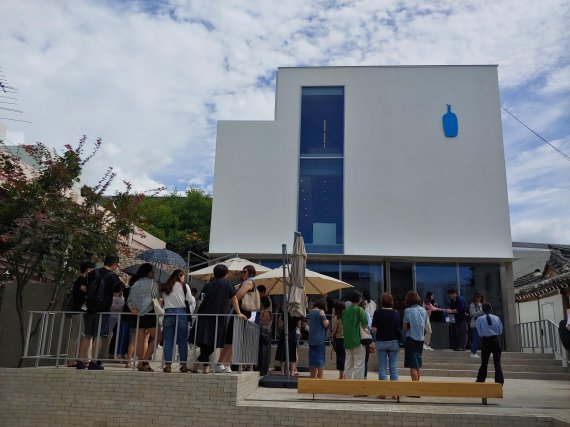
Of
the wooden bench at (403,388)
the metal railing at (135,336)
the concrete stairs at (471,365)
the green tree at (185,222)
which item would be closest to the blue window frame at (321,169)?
the concrete stairs at (471,365)

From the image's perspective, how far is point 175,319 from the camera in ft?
24.6

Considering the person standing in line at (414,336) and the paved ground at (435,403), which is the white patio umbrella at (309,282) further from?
the person standing in line at (414,336)

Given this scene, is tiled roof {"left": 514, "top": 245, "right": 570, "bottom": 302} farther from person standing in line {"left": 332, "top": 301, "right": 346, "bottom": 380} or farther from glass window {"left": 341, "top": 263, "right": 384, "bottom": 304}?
person standing in line {"left": 332, "top": 301, "right": 346, "bottom": 380}

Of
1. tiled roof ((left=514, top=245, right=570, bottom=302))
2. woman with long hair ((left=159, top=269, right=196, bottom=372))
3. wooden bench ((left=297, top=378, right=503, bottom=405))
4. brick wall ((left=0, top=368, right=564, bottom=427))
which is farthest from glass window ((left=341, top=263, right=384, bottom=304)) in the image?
woman with long hair ((left=159, top=269, right=196, bottom=372))

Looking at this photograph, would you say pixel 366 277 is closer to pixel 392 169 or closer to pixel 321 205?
pixel 321 205

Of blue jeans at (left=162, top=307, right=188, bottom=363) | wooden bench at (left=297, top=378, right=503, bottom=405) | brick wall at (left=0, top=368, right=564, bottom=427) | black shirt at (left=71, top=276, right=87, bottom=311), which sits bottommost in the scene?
brick wall at (left=0, top=368, right=564, bottom=427)

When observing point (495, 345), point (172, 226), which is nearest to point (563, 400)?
point (495, 345)

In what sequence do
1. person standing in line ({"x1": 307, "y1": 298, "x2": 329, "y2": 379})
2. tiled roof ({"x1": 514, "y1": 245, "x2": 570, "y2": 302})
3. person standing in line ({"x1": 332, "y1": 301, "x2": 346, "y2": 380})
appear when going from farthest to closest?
tiled roof ({"x1": 514, "y1": 245, "x2": 570, "y2": 302}), person standing in line ({"x1": 332, "y1": 301, "x2": 346, "y2": 380}), person standing in line ({"x1": 307, "y1": 298, "x2": 329, "y2": 379})

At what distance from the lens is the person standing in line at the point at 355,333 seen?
8.85 meters

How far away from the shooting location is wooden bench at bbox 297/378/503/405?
7.19m

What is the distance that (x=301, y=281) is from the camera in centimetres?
952

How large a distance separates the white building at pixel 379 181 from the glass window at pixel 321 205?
3 centimetres

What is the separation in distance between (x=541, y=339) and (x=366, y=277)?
17.7ft

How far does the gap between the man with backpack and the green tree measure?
970 inches
